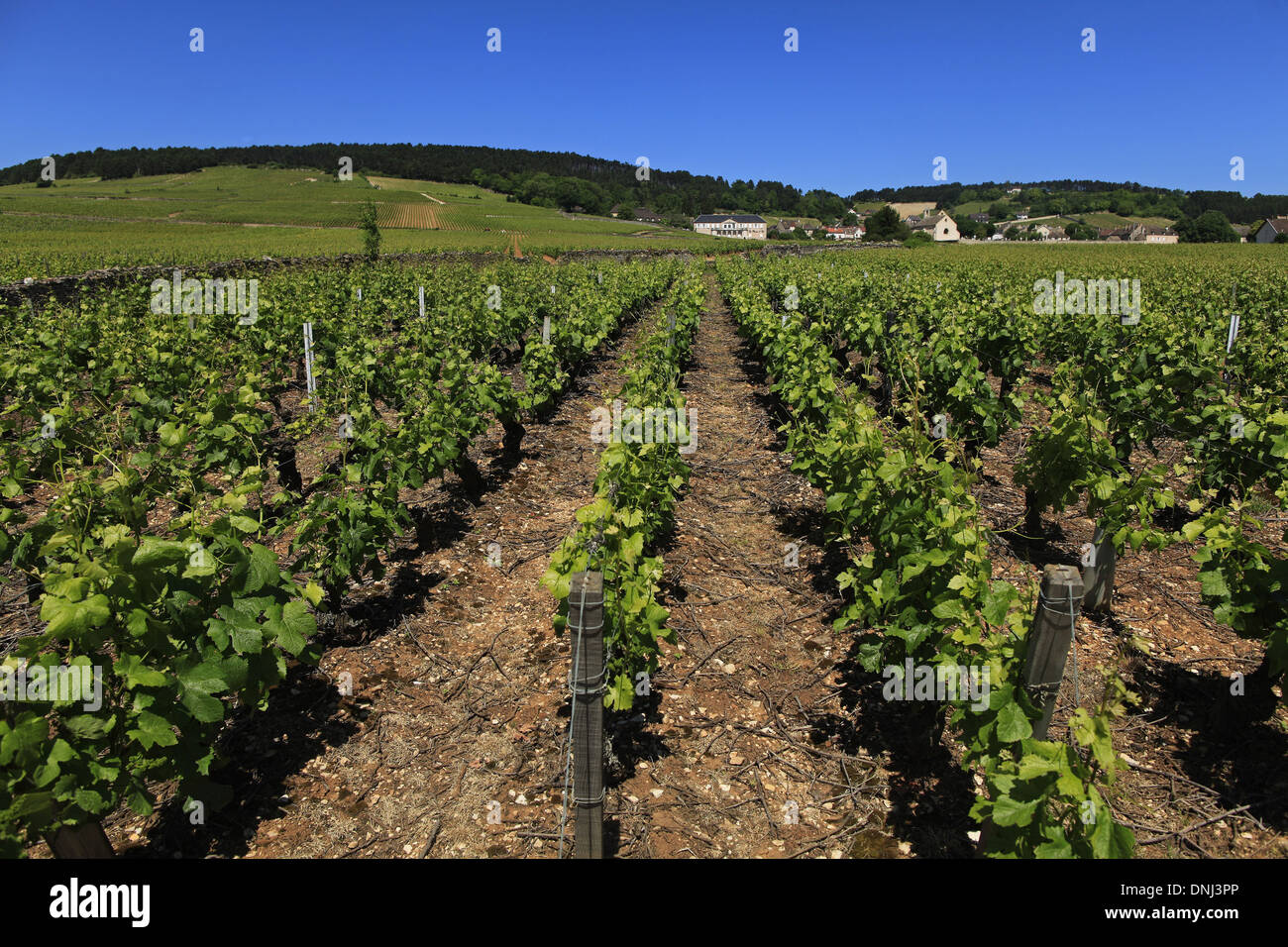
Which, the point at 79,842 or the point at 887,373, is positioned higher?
the point at 887,373

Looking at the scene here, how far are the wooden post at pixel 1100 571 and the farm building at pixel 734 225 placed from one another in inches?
4331

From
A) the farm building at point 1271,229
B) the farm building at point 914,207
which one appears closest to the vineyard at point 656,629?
the farm building at point 1271,229

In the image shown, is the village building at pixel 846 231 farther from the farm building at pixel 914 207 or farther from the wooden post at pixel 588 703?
the wooden post at pixel 588 703

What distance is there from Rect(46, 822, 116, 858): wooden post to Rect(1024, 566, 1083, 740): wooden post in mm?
3640

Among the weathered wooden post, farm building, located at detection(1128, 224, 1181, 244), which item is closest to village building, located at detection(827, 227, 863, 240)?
farm building, located at detection(1128, 224, 1181, 244)

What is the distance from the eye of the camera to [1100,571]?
4910 mm

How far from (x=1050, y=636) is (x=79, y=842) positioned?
3703 mm

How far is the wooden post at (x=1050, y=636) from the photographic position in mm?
2500

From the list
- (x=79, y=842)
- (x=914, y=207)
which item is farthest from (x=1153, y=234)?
(x=79, y=842)

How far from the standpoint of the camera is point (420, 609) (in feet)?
17.0

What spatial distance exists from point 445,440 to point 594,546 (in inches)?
112

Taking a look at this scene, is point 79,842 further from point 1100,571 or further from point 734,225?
point 734,225

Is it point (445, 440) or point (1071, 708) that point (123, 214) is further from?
point (1071, 708)
